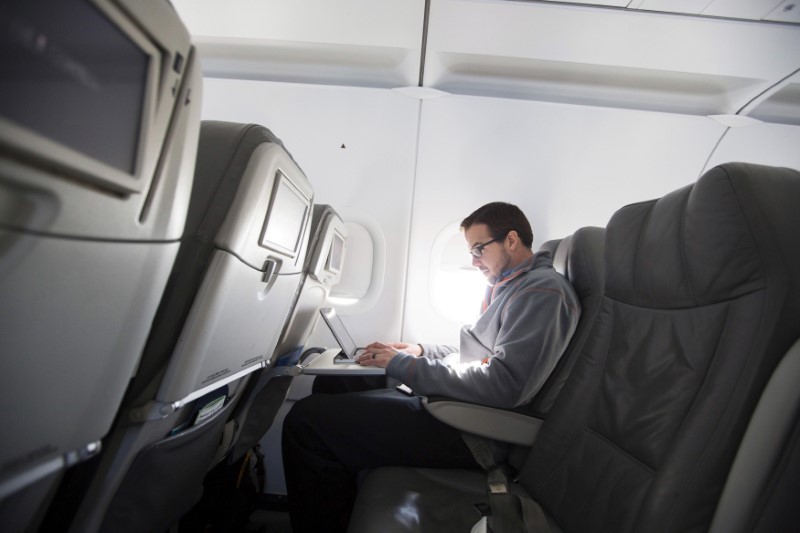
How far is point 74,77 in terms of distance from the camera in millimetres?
405

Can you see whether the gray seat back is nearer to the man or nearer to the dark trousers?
the man

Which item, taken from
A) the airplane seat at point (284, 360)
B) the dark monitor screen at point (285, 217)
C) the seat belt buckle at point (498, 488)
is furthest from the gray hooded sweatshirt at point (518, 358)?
the dark monitor screen at point (285, 217)

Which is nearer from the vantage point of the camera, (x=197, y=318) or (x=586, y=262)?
(x=197, y=318)

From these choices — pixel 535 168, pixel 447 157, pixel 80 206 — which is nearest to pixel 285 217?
pixel 80 206

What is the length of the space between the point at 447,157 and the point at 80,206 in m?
2.58

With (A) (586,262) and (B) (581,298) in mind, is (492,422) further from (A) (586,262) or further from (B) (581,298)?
(A) (586,262)

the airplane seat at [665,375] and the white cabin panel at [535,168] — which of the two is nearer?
the airplane seat at [665,375]

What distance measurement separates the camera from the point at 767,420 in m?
0.68

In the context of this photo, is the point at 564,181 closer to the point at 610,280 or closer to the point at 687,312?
the point at 610,280

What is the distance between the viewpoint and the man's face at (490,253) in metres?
2.00

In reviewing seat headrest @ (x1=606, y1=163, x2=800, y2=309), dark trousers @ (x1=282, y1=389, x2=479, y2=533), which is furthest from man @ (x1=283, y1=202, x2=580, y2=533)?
seat headrest @ (x1=606, y1=163, x2=800, y2=309)

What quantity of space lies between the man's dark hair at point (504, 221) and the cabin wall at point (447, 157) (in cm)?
69

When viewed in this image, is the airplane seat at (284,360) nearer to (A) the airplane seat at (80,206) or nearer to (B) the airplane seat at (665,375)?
(B) the airplane seat at (665,375)

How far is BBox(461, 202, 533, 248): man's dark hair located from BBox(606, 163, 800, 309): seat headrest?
35.7 inches
